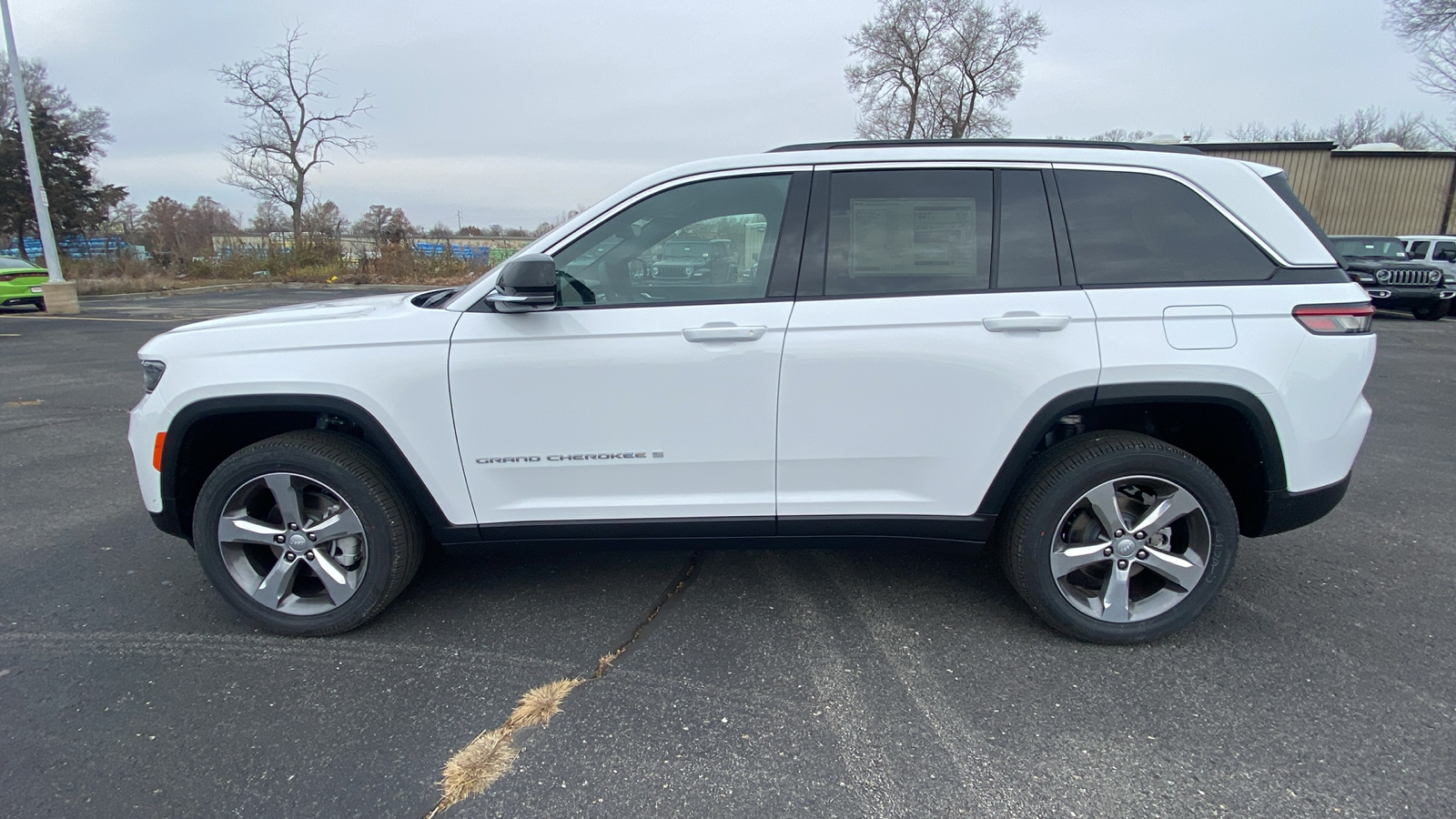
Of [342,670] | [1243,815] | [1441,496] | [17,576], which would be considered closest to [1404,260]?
Answer: [1441,496]

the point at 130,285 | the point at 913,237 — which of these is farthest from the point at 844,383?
the point at 130,285

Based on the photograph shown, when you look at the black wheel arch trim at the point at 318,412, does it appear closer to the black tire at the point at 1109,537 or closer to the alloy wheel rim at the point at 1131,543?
the black tire at the point at 1109,537

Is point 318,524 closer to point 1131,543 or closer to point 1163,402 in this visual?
point 1131,543

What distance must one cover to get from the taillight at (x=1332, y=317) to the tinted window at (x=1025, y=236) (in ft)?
2.75

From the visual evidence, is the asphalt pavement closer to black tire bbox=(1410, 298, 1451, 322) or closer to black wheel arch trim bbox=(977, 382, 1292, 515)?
black wheel arch trim bbox=(977, 382, 1292, 515)

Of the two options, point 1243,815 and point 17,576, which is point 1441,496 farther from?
point 17,576

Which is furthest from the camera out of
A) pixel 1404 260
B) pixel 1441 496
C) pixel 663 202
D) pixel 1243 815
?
pixel 1404 260

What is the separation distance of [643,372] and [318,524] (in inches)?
55.9

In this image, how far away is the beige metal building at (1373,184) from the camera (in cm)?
2417

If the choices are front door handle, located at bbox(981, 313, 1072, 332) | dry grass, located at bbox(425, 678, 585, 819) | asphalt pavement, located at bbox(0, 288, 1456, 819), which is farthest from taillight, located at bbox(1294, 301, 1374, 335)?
dry grass, located at bbox(425, 678, 585, 819)

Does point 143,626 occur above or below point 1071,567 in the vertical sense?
below

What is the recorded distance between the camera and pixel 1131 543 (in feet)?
8.98

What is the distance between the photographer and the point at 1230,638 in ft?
9.34

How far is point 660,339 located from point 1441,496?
→ 4890 mm
